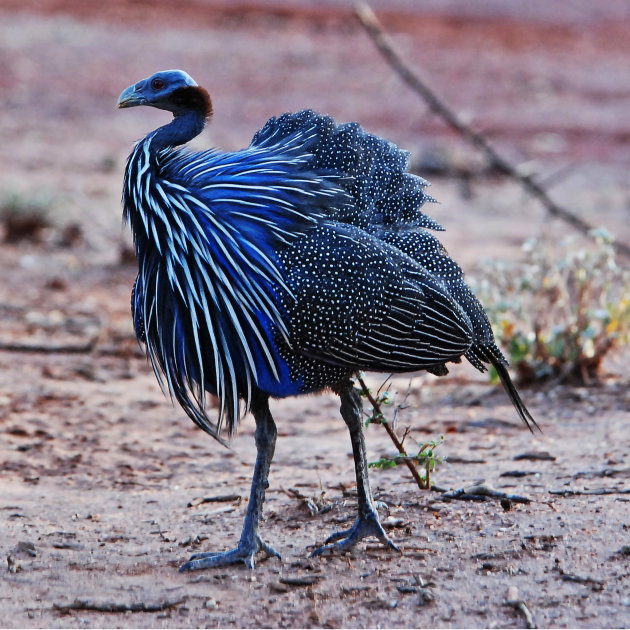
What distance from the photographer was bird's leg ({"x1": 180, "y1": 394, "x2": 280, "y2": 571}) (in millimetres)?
3969

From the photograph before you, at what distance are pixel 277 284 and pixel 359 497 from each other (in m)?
0.93

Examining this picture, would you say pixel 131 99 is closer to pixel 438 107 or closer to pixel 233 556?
pixel 233 556

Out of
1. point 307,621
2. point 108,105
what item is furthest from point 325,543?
point 108,105

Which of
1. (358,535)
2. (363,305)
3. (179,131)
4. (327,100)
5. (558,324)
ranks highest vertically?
(327,100)

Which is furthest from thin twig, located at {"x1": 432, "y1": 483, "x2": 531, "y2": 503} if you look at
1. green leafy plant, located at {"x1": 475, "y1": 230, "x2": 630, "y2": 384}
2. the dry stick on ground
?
the dry stick on ground

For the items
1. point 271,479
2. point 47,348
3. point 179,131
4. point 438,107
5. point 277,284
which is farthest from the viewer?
point 438,107

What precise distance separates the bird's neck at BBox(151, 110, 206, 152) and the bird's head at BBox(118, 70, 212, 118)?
0.03m

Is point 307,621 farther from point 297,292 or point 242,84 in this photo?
point 242,84

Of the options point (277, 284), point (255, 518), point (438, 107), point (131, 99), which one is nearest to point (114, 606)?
point (255, 518)

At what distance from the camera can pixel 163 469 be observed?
542 centimetres

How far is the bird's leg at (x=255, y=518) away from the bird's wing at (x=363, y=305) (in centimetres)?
38

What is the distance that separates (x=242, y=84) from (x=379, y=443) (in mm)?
14955

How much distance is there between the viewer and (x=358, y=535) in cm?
412

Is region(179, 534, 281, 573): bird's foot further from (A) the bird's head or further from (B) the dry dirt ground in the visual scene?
(A) the bird's head
